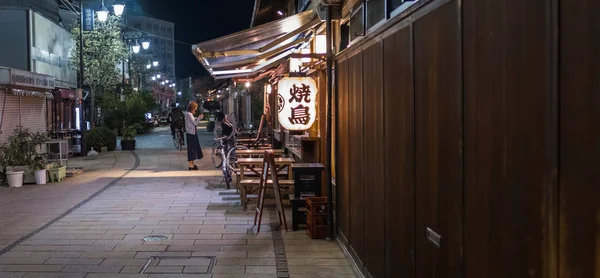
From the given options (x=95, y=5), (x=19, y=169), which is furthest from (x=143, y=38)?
(x=19, y=169)

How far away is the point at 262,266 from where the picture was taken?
7090mm

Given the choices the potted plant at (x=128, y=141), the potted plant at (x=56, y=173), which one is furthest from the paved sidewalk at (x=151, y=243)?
the potted plant at (x=128, y=141)

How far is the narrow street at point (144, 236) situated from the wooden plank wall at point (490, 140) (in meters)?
2.28

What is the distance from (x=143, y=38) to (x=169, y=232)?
2747cm

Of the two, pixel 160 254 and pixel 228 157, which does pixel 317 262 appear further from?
pixel 228 157

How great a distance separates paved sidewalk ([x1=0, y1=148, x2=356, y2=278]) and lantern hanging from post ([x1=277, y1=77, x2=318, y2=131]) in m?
1.87

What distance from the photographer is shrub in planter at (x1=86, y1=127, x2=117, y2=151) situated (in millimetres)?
25922

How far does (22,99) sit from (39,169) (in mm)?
4234

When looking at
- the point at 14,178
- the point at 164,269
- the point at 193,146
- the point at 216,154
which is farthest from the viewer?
the point at 216,154

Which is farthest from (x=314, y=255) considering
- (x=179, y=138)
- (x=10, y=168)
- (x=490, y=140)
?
(x=179, y=138)

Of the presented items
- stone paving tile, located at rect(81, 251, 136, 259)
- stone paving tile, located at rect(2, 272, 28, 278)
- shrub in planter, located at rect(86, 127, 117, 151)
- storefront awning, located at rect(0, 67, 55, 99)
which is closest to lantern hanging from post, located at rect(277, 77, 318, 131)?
stone paving tile, located at rect(81, 251, 136, 259)

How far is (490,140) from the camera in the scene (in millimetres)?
2969

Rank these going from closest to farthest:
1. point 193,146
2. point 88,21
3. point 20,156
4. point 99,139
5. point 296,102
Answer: point 296,102, point 20,156, point 193,146, point 99,139, point 88,21

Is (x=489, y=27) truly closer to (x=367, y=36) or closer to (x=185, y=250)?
(x=367, y=36)
